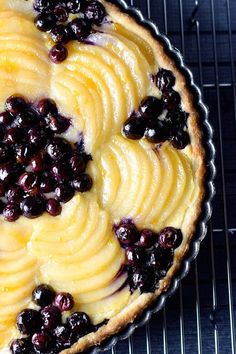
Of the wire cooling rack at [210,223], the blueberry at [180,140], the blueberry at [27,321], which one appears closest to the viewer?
the blueberry at [27,321]

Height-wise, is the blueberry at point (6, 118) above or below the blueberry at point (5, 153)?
above

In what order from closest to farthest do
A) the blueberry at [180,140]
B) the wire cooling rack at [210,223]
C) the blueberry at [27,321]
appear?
the blueberry at [27,321] < the blueberry at [180,140] < the wire cooling rack at [210,223]

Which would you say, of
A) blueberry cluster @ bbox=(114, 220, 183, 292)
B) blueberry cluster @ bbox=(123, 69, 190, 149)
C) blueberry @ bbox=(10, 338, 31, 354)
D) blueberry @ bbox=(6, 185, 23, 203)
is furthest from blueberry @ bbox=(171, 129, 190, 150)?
blueberry @ bbox=(10, 338, 31, 354)

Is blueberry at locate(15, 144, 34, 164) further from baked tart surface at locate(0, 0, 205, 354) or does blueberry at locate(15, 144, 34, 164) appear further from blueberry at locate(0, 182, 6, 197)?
blueberry at locate(0, 182, 6, 197)

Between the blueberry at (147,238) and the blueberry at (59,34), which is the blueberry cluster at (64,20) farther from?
the blueberry at (147,238)

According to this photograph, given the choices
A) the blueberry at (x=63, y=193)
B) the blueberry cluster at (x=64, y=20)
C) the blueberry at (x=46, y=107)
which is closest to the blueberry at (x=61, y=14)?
the blueberry cluster at (x=64, y=20)

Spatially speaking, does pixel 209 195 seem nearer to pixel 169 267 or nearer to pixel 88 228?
pixel 169 267

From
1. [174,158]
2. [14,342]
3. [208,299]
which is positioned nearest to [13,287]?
[14,342]
